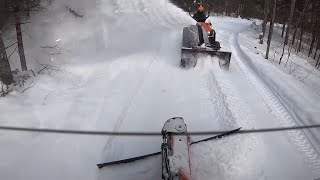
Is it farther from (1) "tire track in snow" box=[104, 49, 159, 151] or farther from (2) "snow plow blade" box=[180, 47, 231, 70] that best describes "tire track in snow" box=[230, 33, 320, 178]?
(1) "tire track in snow" box=[104, 49, 159, 151]

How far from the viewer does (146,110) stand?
23.3ft

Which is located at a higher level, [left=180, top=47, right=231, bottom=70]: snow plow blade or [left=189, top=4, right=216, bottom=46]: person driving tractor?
[left=189, top=4, right=216, bottom=46]: person driving tractor

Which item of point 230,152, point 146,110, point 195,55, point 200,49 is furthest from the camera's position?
point 195,55

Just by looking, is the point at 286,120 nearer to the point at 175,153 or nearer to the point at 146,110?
the point at 146,110

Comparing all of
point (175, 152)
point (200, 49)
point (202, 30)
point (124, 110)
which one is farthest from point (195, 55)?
point (175, 152)

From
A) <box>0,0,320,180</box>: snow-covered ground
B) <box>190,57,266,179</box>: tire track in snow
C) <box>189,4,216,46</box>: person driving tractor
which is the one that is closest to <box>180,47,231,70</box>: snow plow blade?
<box>0,0,320,180</box>: snow-covered ground

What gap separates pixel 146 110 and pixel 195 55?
3864 mm

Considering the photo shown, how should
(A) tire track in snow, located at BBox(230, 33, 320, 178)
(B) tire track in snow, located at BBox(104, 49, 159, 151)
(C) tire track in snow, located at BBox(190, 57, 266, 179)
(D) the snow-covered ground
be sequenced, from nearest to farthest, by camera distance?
1. (C) tire track in snow, located at BBox(190, 57, 266, 179)
2. (D) the snow-covered ground
3. (A) tire track in snow, located at BBox(230, 33, 320, 178)
4. (B) tire track in snow, located at BBox(104, 49, 159, 151)

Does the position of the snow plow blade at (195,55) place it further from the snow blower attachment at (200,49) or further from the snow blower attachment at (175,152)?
the snow blower attachment at (175,152)

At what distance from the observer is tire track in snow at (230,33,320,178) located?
5.61 m

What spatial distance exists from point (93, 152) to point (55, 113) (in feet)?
5.83

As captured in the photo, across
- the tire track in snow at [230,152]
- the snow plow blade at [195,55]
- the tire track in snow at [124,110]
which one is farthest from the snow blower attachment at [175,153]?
the snow plow blade at [195,55]

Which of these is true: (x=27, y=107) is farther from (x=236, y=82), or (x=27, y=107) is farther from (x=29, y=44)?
(x=29, y=44)

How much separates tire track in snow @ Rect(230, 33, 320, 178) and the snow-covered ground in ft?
0.07
